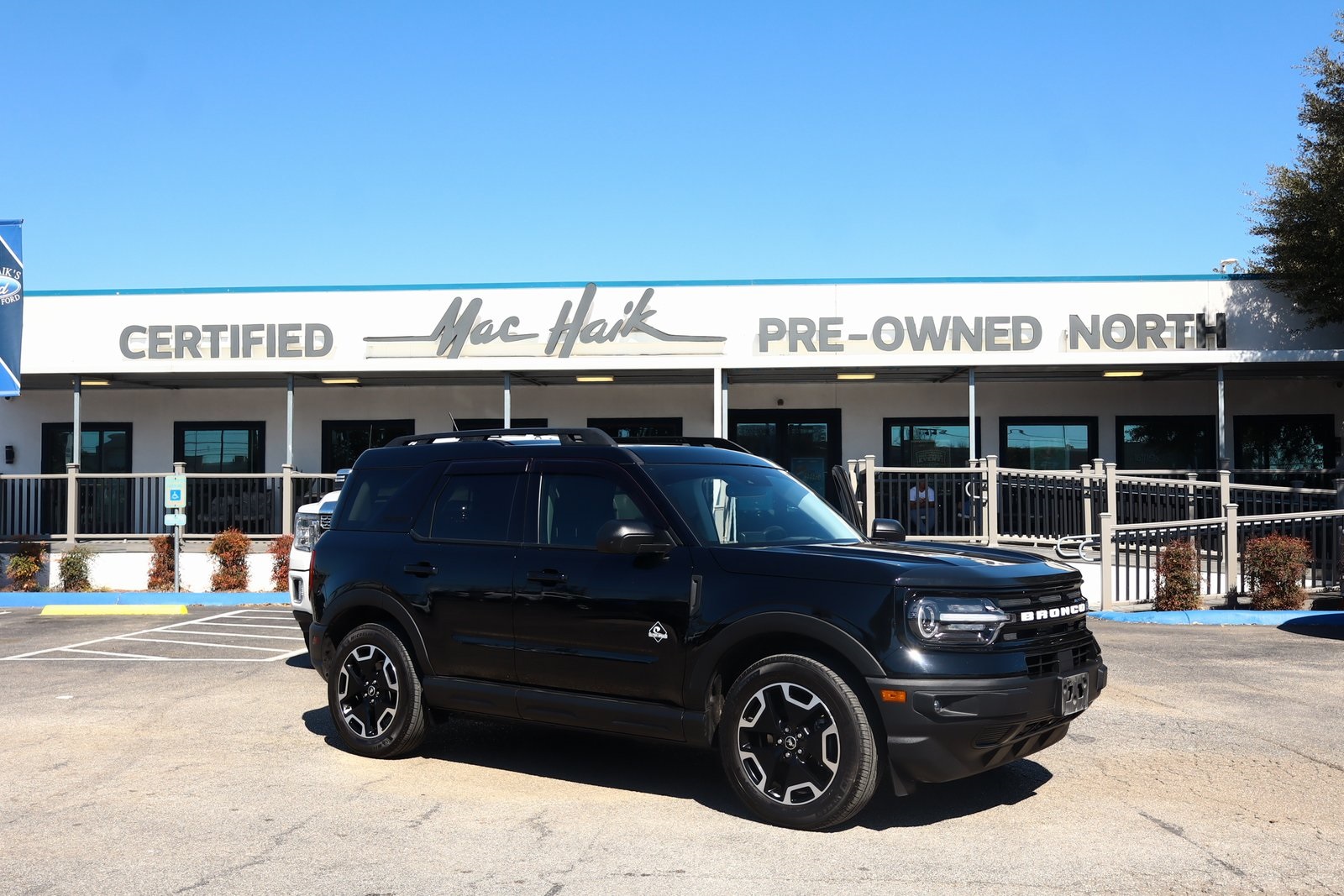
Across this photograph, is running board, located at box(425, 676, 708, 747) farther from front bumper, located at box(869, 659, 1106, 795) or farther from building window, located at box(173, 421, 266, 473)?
building window, located at box(173, 421, 266, 473)

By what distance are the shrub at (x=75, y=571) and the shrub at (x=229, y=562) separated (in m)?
2.01

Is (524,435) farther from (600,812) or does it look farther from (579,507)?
(600,812)

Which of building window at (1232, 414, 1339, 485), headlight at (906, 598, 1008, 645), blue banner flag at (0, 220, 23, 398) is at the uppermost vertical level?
blue banner flag at (0, 220, 23, 398)

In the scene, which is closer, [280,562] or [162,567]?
[280,562]

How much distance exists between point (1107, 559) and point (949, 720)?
10.6 m

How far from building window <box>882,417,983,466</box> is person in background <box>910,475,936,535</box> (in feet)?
9.97

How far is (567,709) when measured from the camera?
629 centimetres

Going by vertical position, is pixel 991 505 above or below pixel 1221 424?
below

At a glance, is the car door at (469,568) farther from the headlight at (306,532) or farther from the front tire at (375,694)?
the headlight at (306,532)

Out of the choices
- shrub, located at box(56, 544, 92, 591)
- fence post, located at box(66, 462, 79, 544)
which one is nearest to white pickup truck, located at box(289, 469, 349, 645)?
shrub, located at box(56, 544, 92, 591)

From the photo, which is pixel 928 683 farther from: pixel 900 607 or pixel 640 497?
pixel 640 497

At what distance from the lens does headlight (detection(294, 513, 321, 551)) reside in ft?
35.1

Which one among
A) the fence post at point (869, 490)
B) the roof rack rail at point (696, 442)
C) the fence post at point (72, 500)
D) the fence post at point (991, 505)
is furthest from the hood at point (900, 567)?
the fence post at point (72, 500)

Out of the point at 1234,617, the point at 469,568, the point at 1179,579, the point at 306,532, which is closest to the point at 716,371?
the point at 1179,579
